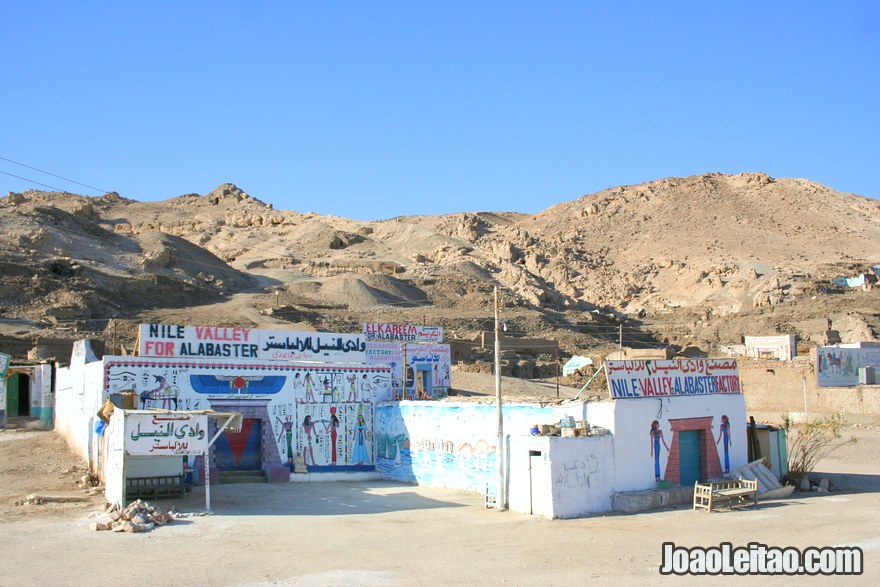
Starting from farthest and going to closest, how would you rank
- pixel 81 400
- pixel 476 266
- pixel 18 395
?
pixel 476 266 → pixel 18 395 → pixel 81 400

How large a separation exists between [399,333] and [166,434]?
508 inches

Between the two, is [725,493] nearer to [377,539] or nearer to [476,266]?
[377,539]

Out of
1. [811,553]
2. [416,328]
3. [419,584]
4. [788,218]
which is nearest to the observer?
[419,584]

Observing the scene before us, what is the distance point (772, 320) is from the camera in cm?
5669

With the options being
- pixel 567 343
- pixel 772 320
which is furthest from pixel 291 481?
pixel 772 320

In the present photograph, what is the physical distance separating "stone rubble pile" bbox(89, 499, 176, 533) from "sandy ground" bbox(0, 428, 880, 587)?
0.31 metres

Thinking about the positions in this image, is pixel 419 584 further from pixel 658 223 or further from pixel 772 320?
pixel 658 223

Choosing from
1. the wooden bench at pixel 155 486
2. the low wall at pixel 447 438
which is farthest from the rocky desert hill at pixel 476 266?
the wooden bench at pixel 155 486

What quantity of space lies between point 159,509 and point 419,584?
251 inches

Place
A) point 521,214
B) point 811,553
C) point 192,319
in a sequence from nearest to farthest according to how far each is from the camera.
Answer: point 811,553 → point 192,319 → point 521,214

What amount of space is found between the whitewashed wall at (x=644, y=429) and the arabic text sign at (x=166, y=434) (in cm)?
792

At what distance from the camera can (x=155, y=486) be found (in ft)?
55.4

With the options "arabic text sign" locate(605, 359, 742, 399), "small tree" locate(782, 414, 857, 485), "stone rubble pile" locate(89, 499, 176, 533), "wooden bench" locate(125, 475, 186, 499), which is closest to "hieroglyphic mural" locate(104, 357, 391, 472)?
"wooden bench" locate(125, 475, 186, 499)

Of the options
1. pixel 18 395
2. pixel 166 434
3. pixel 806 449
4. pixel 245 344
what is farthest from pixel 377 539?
pixel 18 395
